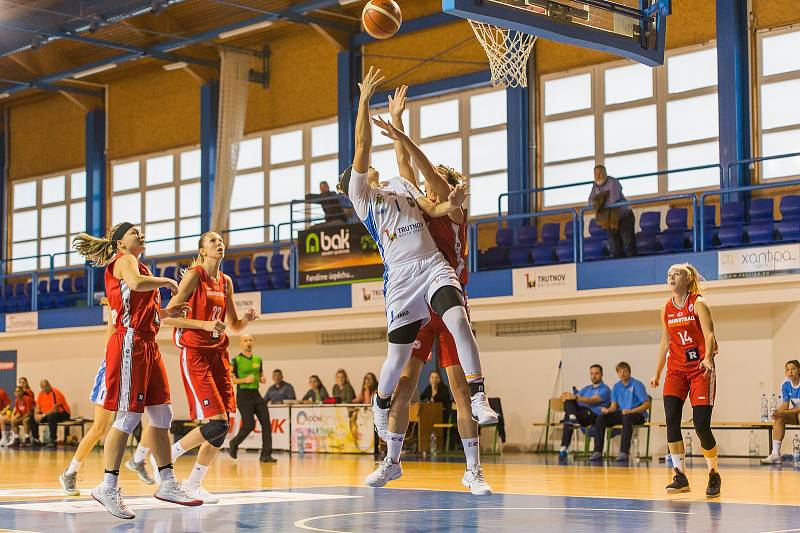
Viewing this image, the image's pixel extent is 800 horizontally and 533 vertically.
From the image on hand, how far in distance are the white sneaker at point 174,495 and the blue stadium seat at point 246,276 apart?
15.3 m

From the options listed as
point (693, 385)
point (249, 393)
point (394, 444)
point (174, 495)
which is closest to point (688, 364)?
point (693, 385)

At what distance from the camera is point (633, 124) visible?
21.0m

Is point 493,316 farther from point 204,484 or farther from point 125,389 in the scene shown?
point 125,389

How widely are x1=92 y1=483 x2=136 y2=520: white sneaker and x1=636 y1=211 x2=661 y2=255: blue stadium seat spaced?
12.4 metres

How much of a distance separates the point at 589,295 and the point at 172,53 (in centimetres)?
1289

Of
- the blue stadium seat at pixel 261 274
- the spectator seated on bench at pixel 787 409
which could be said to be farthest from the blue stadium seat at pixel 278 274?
the spectator seated on bench at pixel 787 409

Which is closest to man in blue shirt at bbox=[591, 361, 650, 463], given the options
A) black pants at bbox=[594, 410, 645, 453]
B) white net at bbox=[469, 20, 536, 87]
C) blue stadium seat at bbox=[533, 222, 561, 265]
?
black pants at bbox=[594, 410, 645, 453]

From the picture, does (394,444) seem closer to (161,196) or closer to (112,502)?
(112,502)

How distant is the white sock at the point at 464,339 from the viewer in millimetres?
7312

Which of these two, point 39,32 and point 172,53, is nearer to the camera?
point 39,32

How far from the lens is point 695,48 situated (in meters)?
20.2

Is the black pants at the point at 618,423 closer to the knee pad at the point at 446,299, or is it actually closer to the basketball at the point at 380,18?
the basketball at the point at 380,18

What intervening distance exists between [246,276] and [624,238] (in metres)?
8.63

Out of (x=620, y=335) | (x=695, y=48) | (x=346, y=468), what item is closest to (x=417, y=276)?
(x=346, y=468)
